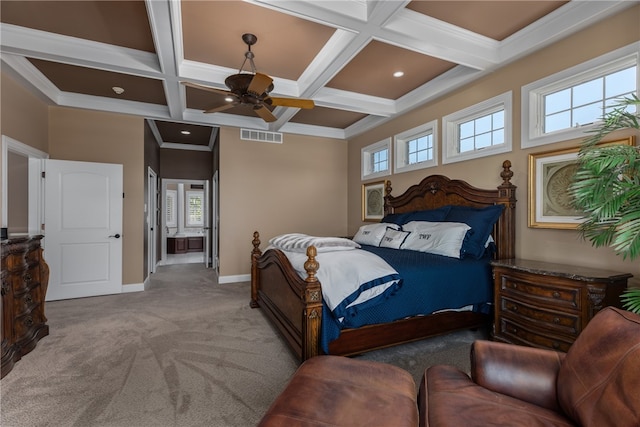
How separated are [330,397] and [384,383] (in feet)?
0.92

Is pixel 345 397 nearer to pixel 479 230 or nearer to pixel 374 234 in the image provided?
pixel 479 230

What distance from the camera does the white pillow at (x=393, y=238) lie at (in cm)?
347

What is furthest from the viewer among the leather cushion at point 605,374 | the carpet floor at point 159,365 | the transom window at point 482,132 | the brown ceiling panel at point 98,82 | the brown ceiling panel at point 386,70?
the brown ceiling panel at point 98,82

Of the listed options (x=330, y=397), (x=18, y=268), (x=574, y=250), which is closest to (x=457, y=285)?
(x=574, y=250)

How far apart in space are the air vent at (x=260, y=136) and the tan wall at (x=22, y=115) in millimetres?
2723

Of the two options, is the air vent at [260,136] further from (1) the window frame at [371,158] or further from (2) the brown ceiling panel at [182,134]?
(1) the window frame at [371,158]

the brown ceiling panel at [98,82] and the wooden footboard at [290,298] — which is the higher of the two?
the brown ceiling panel at [98,82]

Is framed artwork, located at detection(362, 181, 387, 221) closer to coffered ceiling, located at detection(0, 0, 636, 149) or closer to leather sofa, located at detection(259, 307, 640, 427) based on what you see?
coffered ceiling, located at detection(0, 0, 636, 149)

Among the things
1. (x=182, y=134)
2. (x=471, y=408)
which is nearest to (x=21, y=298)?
(x=471, y=408)

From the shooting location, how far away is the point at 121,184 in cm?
443

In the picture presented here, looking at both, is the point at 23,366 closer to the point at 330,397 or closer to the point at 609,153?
the point at 330,397

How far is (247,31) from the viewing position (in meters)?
2.71

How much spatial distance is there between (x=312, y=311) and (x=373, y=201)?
3.55 meters

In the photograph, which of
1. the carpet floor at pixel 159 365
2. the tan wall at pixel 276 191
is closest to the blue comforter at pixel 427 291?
the carpet floor at pixel 159 365
